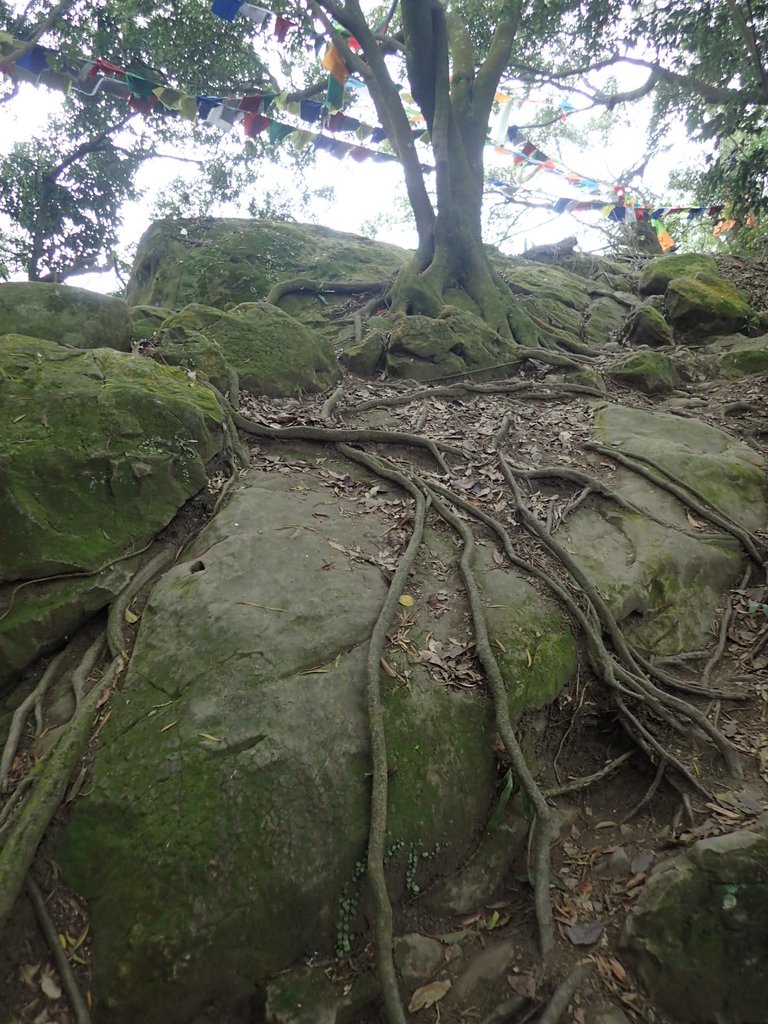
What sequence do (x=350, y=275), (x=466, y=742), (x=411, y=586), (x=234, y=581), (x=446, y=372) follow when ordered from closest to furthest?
1. (x=466, y=742)
2. (x=234, y=581)
3. (x=411, y=586)
4. (x=446, y=372)
5. (x=350, y=275)

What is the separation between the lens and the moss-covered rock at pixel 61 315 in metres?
4.64

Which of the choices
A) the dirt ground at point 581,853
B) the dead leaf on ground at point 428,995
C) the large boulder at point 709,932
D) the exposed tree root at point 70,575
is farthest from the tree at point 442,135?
the dead leaf on ground at point 428,995

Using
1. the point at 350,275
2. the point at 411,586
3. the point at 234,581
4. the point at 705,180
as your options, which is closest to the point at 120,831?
the point at 234,581

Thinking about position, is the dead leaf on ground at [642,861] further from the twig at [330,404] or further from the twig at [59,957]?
the twig at [330,404]

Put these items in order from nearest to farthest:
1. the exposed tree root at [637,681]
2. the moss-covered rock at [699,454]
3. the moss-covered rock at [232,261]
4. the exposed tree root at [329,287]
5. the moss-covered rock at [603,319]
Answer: the exposed tree root at [637,681]
the moss-covered rock at [699,454]
the moss-covered rock at [603,319]
the exposed tree root at [329,287]
the moss-covered rock at [232,261]

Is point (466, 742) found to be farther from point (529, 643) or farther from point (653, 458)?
point (653, 458)

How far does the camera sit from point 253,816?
7.53 feet

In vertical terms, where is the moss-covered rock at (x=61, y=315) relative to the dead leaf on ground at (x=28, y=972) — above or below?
above

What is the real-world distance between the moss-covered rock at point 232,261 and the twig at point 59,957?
8882 mm

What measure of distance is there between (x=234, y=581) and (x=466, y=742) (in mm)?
1521

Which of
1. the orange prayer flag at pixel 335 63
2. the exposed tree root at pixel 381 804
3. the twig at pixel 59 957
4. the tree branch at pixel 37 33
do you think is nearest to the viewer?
the twig at pixel 59 957

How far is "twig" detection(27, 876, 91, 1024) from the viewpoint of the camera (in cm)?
195

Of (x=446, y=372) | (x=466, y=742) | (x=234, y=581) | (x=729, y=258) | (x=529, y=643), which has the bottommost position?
(x=466, y=742)

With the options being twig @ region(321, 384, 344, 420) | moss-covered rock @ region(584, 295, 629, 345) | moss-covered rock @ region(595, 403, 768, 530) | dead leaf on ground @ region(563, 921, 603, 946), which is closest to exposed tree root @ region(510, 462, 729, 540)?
moss-covered rock @ region(595, 403, 768, 530)
